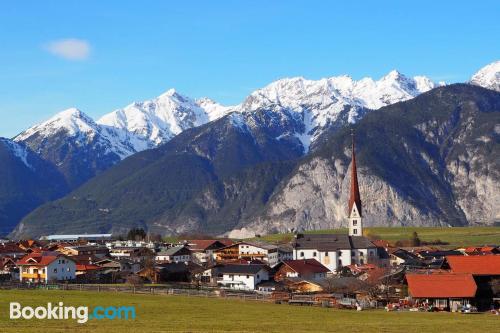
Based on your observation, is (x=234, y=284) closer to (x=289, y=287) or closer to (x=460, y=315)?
(x=289, y=287)

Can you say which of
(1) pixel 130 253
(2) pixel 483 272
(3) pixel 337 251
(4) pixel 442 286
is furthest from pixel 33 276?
(2) pixel 483 272

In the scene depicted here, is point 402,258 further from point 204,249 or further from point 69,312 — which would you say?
point 69,312

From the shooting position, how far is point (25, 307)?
202 feet

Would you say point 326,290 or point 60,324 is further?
point 326,290

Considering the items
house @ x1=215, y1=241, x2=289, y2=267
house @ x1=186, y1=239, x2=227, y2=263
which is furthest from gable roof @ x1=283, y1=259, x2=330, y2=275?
house @ x1=186, y1=239, x2=227, y2=263

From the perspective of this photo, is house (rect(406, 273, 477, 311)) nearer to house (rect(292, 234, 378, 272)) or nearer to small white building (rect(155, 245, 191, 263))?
house (rect(292, 234, 378, 272))

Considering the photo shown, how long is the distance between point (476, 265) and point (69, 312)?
4291cm

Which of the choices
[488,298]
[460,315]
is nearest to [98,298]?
[460,315]

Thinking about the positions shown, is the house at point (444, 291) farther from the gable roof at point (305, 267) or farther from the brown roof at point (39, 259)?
the brown roof at point (39, 259)

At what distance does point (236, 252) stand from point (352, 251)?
23.4 m

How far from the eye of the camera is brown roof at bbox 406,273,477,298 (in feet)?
247

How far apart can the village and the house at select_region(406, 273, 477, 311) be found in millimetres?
88

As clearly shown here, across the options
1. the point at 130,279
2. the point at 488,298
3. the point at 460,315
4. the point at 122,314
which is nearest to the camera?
the point at 122,314

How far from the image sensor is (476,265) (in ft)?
277
